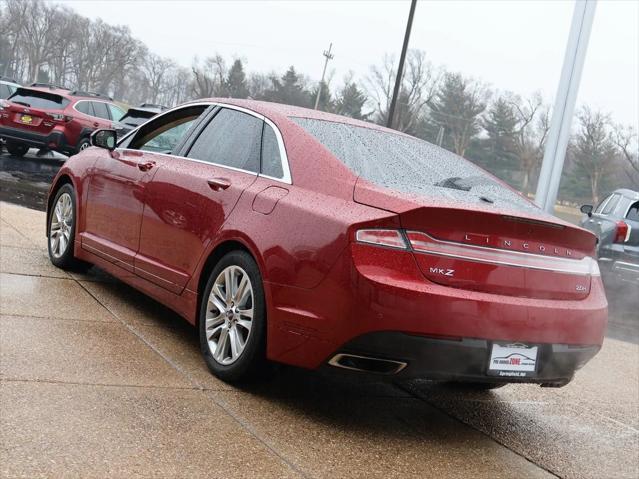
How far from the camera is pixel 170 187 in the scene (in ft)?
15.4

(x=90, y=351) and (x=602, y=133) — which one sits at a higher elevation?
(x=602, y=133)

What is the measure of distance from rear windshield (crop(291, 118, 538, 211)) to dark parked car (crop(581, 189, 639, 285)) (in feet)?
18.2

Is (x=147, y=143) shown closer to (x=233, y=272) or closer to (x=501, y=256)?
(x=233, y=272)

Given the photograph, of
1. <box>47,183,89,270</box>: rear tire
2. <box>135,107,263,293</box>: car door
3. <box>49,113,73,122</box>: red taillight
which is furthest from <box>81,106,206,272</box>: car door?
<box>49,113,73,122</box>: red taillight

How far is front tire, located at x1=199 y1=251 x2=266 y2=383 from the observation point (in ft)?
12.4

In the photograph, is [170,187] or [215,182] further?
[170,187]

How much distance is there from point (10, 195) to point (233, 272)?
7635 millimetres

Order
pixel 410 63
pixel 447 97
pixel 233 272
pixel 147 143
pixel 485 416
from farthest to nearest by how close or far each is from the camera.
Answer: pixel 410 63, pixel 447 97, pixel 147 143, pixel 485 416, pixel 233 272

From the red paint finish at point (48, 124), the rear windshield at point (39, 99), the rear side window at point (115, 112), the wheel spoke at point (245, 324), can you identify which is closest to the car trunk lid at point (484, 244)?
the wheel spoke at point (245, 324)

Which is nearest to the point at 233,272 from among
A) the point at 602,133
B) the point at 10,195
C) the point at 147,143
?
the point at 147,143

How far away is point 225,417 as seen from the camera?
3494 mm

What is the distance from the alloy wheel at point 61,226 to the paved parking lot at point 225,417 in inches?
28.6

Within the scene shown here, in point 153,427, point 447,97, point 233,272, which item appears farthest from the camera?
point 447,97

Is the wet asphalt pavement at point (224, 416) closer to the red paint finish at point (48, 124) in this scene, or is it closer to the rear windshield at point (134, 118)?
the red paint finish at point (48, 124)
